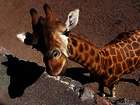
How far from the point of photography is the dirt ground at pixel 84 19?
9305 mm

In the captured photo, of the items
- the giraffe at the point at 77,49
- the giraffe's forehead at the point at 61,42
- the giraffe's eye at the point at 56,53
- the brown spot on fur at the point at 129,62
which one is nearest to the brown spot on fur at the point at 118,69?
the giraffe at the point at 77,49

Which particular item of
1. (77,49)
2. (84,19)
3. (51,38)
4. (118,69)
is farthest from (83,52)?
(84,19)

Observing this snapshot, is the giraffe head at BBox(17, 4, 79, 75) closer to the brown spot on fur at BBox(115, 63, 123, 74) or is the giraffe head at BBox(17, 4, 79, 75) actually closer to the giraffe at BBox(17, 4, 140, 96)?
the giraffe at BBox(17, 4, 140, 96)

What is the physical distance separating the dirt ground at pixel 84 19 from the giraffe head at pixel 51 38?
9.16ft

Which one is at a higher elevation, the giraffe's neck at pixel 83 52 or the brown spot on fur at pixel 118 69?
the giraffe's neck at pixel 83 52

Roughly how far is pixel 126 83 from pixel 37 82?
2258mm

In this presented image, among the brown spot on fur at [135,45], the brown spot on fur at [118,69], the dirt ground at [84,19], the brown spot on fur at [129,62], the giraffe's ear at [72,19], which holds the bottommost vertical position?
the brown spot on fur at [118,69]

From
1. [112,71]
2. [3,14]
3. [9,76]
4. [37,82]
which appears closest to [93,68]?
[112,71]

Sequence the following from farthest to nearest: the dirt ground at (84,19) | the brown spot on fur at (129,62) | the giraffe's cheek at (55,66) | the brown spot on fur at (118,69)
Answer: the dirt ground at (84,19)
the brown spot on fur at (129,62)
the brown spot on fur at (118,69)
the giraffe's cheek at (55,66)

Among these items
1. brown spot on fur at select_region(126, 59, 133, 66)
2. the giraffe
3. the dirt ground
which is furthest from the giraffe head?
the dirt ground

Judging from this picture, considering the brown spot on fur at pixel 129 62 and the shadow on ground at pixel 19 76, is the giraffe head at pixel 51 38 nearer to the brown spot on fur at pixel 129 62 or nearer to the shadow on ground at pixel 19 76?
the shadow on ground at pixel 19 76

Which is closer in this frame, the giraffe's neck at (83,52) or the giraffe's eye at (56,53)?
the giraffe's eye at (56,53)

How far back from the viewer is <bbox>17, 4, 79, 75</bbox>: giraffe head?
5.96 metres

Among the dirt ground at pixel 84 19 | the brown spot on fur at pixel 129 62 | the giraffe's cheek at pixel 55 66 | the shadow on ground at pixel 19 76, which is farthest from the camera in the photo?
the dirt ground at pixel 84 19
